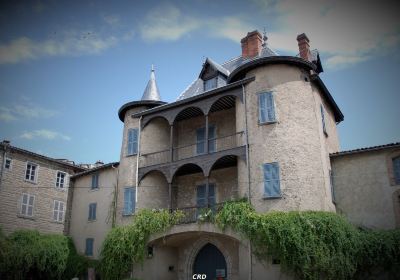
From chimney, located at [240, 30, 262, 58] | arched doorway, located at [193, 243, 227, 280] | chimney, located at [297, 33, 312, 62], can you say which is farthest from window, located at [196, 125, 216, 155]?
chimney, located at [297, 33, 312, 62]

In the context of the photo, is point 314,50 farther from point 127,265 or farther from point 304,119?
point 127,265

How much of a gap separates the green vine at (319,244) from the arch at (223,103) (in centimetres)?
749

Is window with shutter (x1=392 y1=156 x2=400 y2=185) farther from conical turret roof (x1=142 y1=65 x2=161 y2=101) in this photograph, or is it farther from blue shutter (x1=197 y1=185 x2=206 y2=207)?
conical turret roof (x1=142 y1=65 x2=161 y2=101)

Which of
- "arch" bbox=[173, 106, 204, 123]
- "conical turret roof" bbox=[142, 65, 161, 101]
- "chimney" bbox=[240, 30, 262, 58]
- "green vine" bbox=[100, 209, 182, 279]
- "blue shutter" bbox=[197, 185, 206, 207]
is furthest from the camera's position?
"conical turret roof" bbox=[142, 65, 161, 101]

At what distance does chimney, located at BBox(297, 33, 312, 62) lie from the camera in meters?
25.3

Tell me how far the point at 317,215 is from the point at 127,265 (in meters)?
11.3

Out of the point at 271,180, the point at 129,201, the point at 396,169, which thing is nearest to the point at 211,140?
the point at 271,180

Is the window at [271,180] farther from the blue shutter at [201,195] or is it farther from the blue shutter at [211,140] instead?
the blue shutter at [201,195]

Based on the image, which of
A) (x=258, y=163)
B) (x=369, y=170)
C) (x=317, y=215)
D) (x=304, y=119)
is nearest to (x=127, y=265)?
(x=258, y=163)

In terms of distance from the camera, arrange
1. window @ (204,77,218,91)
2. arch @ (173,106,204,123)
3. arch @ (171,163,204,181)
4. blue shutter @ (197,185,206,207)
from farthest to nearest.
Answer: window @ (204,77,218,91) < arch @ (173,106,204,123) < blue shutter @ (197,185,206,207) < arch @ (171,163,204,181)

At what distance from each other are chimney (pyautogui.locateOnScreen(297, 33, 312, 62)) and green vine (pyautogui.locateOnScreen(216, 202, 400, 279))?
11555mm

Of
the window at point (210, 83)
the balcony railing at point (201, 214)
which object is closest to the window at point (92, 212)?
the balcony railing at point (201, 214)

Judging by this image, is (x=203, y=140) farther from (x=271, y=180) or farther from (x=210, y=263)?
(x=210, y=263)

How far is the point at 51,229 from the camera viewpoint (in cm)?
3020
